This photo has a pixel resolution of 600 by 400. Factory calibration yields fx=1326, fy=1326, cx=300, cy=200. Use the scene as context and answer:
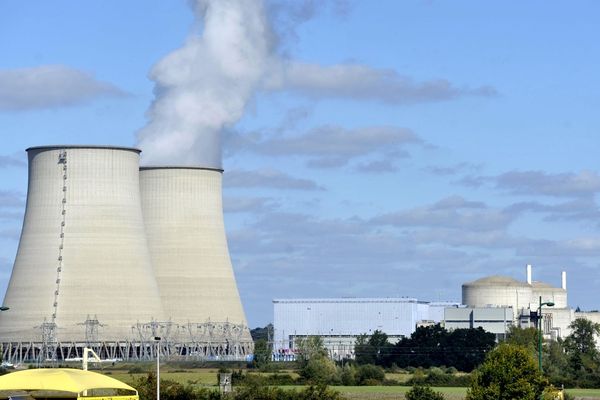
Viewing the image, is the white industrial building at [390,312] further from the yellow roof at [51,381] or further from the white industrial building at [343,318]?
the yellow roof at [51,381]

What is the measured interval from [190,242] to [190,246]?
20cm

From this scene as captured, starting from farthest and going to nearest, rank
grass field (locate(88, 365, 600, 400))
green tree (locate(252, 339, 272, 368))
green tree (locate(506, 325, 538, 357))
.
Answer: green tree (locate(506, 325, 538, 357))
green tree (locate(252, 339, 272, 368))
grass field (locate(88, 365, 600, 400))

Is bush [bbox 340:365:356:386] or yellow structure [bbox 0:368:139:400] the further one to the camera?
bush [bbox 340:365:356:386]

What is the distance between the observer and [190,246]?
63875 millimetres

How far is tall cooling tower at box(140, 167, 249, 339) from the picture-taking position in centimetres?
6347

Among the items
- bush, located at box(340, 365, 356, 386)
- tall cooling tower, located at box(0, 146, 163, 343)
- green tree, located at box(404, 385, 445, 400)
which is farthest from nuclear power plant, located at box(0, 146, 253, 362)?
green tree, located at box(404, 385, 445, 400)

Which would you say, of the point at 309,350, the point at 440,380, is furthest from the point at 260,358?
the point at 440,380

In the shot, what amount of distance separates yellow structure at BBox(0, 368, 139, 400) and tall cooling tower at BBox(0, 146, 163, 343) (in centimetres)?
4165

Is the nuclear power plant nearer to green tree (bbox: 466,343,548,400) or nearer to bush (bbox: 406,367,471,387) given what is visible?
bush (bbox: 406,367,471,387)

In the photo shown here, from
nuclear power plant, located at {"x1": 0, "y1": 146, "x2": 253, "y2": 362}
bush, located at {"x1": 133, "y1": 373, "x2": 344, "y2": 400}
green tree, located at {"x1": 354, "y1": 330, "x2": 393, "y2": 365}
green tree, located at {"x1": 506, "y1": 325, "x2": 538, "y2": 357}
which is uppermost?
nuclear power plant, located at {"x1": 0, "y1": 146, "x2": 253, "y2": 362}

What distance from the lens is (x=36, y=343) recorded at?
63.7 metres

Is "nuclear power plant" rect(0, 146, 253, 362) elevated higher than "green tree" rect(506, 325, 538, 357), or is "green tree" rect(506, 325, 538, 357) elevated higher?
"nuclear power plant" rect(0, 146, 253, 362)

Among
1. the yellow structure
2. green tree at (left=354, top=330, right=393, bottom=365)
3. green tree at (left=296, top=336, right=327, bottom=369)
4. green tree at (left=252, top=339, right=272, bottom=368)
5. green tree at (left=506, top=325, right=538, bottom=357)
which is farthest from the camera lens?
green tree at (left=354, top=330, right=393, bottom=365)

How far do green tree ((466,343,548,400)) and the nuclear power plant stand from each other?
93.3ft
